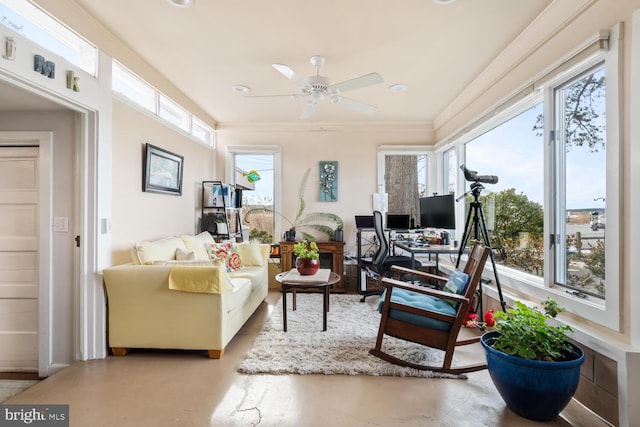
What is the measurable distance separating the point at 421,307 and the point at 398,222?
2214mm

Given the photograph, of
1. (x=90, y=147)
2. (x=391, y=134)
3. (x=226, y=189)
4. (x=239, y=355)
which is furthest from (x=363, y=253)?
(x=90, y=147)

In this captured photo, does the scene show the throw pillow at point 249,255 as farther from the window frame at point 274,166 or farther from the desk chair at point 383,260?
the desk chair at point 383,260

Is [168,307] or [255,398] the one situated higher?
[168,307]

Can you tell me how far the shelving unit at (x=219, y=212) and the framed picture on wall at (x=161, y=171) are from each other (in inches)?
23.6

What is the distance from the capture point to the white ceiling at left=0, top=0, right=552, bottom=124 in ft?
7.00

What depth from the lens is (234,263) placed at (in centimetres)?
342

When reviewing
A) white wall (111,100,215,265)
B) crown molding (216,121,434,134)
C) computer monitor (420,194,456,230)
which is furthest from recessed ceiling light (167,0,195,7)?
computer monitor (420,194,456,230)

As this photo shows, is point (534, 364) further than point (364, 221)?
No

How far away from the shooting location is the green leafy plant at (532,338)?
65.9 inches

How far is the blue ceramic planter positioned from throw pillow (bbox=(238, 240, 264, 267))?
2755 millimetres

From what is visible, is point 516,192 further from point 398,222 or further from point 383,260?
point 398,222

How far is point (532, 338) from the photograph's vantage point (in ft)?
5.61

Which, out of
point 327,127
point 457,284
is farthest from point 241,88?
point 457,284

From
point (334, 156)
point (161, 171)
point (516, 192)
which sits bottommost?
point (516, 192)
